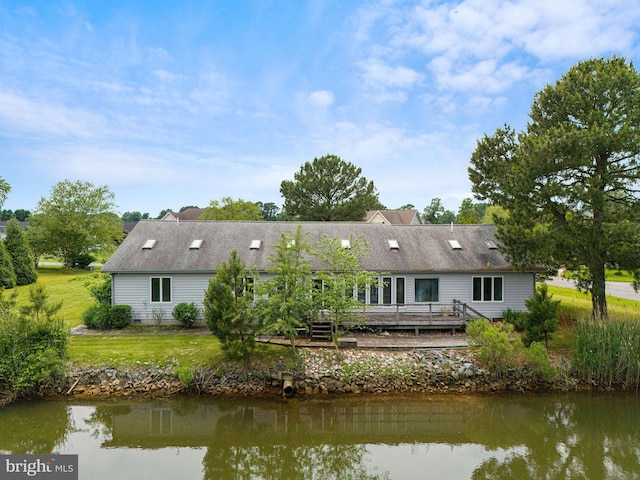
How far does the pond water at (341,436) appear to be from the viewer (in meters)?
8.78

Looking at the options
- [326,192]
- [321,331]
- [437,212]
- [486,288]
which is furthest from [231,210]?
[437,212]

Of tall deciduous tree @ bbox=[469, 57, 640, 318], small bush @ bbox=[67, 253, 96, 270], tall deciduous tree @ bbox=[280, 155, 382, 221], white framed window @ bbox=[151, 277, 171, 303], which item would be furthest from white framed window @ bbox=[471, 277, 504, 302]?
small bush @ bbox=[67, 253, 96, 270]

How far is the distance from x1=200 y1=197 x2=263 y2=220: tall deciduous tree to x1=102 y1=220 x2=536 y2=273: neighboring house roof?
20.6m

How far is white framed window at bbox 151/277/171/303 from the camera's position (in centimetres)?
1689

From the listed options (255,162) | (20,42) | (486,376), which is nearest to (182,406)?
(486,376)

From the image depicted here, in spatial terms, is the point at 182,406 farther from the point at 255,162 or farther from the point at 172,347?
the point at 255,162

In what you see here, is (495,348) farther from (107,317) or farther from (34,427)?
(107,317)

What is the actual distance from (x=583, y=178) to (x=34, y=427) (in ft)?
67.9

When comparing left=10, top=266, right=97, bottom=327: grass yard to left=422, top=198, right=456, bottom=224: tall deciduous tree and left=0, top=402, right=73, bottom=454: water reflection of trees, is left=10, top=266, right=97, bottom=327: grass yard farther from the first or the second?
left=422, top=198, right=456, bottom=224: tall deciduous tree

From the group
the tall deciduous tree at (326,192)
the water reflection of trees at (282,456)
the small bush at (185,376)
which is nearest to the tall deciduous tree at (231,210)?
the tall deciduous tree at (326,192)

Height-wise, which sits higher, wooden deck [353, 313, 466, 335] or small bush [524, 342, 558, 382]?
wooden deck [353, 313, 466, 335]

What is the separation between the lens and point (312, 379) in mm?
12625

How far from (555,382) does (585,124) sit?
9898 millimetres

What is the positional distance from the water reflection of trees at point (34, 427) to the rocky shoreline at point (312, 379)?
87 centimetres
